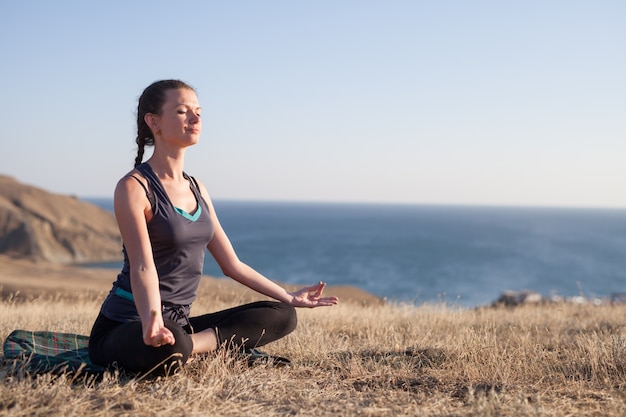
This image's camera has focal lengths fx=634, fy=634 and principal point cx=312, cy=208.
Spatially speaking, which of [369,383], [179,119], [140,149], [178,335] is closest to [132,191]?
[179,119]

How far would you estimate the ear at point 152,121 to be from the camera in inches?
171

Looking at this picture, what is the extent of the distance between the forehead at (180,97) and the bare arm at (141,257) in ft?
1.96

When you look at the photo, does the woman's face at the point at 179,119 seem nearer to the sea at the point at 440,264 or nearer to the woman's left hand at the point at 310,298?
the woman's left hand at the point at 310,298

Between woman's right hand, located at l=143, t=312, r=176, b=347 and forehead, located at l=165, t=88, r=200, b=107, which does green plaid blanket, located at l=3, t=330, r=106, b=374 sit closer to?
woman's right hand, located at l=143, t=312, r=176, b=347

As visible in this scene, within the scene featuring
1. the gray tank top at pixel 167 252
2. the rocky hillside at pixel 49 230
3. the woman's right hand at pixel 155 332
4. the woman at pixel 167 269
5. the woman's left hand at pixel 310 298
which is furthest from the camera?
the rocky hillside at pixel 49 230

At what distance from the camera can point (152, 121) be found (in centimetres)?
436

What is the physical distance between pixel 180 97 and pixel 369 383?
7.71ft

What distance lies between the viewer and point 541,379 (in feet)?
14.0

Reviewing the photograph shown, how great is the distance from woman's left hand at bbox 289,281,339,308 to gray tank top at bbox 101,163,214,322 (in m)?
0.85

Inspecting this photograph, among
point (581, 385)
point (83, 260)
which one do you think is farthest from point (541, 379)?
point (83, 260)

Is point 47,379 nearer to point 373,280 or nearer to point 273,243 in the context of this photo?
point 373,280

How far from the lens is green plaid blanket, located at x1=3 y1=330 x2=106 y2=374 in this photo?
4.18 m

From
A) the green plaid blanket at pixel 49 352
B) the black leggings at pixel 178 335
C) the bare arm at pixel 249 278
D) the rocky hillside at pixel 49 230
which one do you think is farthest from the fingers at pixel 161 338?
the rocky hillside at pixel 49 230

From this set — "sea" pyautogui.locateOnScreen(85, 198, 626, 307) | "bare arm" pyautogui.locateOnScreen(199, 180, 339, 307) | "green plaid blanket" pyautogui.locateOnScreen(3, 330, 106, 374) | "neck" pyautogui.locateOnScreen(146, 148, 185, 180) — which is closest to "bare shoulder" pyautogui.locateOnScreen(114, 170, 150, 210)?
"neck" pyautogui.locateOnScreen(146, 148, 185, 180)
